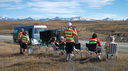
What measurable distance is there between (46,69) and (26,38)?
4432 millimetres

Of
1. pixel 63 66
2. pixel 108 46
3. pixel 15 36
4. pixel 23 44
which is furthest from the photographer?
pixel 15 36

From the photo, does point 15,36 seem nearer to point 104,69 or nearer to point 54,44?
point 54,44

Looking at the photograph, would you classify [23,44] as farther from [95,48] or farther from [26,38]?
[95,48]

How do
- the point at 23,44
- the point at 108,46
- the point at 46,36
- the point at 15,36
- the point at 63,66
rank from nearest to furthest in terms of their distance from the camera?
the point at 63,66
the point at 108,46
the point at 23,44
the point at 46,36
the point at 15,36

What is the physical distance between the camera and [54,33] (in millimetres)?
15742

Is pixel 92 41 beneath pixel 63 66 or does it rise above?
above

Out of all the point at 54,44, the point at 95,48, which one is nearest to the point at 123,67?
the point at 95,48

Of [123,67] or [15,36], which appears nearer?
[123,67]

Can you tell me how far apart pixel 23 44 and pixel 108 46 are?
5.09 metres

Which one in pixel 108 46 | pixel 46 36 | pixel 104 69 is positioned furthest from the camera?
pixel 46 36

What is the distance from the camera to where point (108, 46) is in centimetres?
870

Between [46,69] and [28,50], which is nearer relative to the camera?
[46,69]

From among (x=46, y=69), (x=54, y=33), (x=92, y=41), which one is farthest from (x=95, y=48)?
(x=54, y=33)

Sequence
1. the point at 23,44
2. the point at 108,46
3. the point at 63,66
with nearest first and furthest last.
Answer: the point at 63,66 → the point at 108,46 → the point at 23,44
